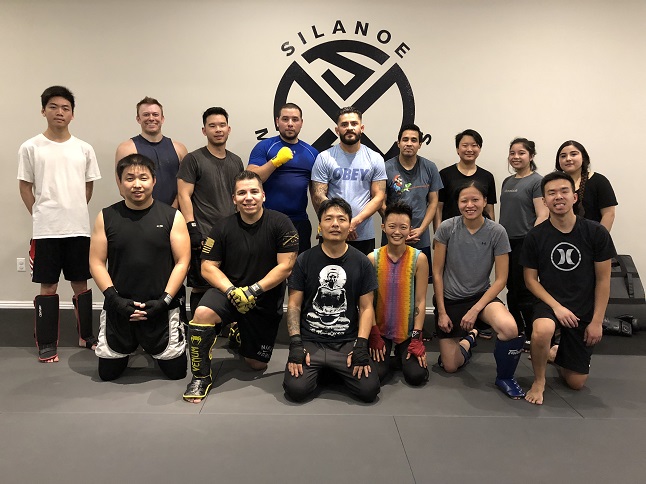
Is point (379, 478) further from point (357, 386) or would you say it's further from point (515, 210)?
point (515, 210)

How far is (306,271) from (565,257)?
149cm

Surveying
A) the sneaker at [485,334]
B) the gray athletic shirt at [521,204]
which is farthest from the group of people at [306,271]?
the sneaker at [485,334]

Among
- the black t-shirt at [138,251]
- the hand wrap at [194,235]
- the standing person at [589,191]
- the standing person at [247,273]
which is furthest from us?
the standing person at [589,191]

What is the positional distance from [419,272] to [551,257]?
0.75m

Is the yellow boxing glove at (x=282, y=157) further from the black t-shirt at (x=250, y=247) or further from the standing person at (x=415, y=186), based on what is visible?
the standing person at (x=415, y=186)

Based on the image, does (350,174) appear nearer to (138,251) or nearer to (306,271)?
(306,271)

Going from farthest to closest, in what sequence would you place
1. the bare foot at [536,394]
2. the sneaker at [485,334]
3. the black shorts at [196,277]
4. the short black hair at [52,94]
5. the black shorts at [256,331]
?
the sneaker at [485,334] < the black shorts at [196,277] < the short black hair at [52,94] < the black shorts at [256,331] < the bare foot at [536,394]

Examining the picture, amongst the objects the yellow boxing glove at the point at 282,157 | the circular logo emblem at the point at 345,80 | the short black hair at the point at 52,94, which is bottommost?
the yellow boxing glove at the point at 282,157

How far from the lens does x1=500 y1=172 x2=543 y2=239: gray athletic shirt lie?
12.0 feet

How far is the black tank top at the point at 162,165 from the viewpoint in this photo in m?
3.54

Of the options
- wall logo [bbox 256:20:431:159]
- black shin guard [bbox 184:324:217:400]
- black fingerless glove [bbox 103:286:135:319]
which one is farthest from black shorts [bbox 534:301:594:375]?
wall logo [bbox 256:20:431:159]

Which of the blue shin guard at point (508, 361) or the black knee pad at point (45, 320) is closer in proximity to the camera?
the blue shin guard at point (508, 361)

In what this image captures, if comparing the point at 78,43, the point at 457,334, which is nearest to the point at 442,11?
the point at 457,334

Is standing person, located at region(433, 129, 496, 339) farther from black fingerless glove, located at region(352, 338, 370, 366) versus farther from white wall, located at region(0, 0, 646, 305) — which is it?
black fingerless glove, located at region(352, 338, 370, 366)
